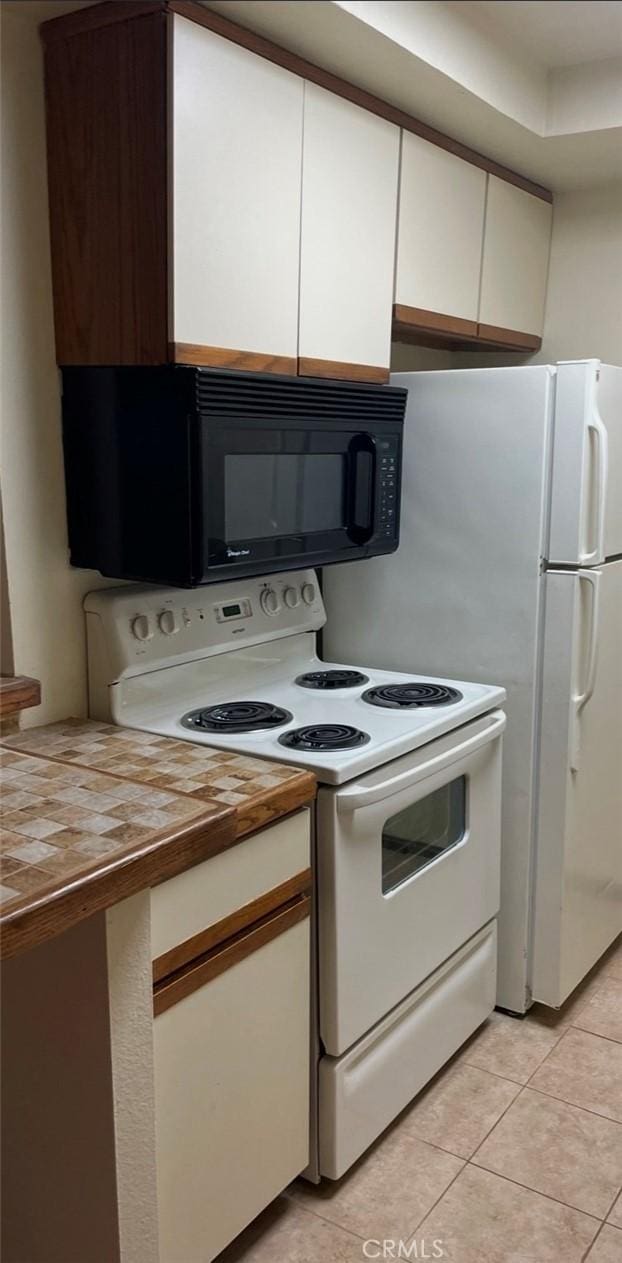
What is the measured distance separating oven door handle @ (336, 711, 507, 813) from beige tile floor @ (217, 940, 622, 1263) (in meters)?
0.72

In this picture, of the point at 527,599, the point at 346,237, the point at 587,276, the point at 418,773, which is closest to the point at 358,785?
the point at 418,773

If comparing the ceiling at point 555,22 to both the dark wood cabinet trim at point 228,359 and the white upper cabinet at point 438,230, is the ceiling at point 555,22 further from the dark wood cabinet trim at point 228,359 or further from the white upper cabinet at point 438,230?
the white upper cabinet at point 438,230

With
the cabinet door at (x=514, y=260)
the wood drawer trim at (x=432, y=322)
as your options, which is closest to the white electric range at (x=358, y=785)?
the wood drawer trim at (x=432, y=322)

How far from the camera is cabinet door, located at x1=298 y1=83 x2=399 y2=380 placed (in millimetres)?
1760

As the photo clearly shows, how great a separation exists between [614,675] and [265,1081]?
1307 millimetres

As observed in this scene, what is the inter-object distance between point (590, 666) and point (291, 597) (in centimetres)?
69

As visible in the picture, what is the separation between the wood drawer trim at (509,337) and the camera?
2.42 meters

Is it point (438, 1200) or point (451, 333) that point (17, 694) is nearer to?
point (438, 1200)

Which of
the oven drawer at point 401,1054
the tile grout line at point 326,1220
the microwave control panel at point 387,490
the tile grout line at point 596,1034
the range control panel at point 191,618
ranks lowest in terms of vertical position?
the tile grout line at point 596,1034

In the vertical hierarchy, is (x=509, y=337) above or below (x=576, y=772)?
above

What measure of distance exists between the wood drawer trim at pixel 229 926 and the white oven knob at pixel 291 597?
75 centimetres

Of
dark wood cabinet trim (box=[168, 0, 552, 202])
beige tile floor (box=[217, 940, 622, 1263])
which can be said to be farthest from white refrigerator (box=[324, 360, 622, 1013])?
dark wood cabinet trim (box=[168, 0, 552, 202])

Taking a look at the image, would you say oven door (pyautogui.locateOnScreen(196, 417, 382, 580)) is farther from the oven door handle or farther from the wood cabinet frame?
the oven door handle

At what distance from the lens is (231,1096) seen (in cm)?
147
